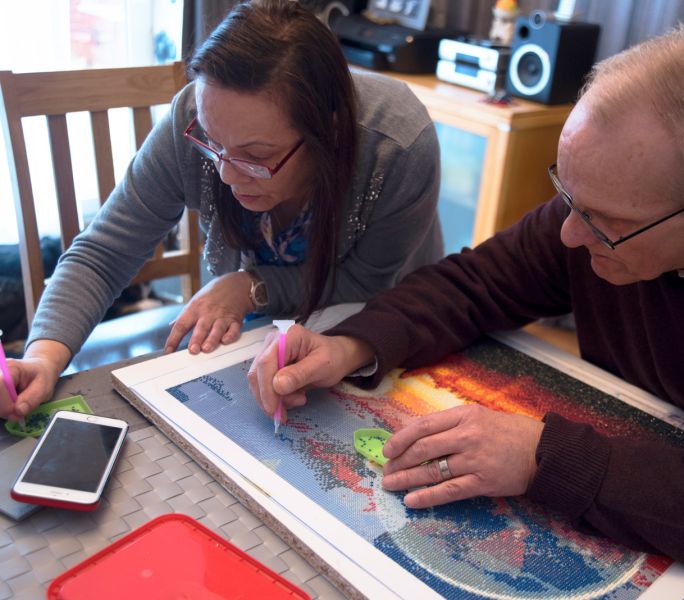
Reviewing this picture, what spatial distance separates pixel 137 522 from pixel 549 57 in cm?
185

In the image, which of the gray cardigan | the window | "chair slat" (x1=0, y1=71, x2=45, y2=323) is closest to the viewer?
the gray cardigan

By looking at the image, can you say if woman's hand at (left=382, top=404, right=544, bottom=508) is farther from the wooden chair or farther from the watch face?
the wooden chair

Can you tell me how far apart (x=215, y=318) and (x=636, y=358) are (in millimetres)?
563

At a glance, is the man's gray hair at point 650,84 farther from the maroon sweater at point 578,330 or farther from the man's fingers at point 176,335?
the man's fingers at point 176,335

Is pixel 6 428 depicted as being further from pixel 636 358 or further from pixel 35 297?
pixel 636 358

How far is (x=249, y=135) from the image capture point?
860 millimetres

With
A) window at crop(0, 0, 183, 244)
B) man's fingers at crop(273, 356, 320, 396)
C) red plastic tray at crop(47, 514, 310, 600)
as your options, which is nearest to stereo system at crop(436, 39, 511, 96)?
window at crop(0, 0, 183, 244)

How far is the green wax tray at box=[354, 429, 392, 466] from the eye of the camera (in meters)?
0.71

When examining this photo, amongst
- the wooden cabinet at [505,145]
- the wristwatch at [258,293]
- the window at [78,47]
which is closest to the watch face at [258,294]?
the wristwatch at [258,293]

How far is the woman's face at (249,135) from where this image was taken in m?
0.85

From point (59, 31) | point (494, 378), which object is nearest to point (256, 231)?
point (494, 378)

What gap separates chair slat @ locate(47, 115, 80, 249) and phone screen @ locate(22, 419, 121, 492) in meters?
0.70

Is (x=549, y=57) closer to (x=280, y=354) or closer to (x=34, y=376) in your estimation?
(x=280, y=354)

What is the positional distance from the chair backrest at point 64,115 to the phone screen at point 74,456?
25.0 inches
